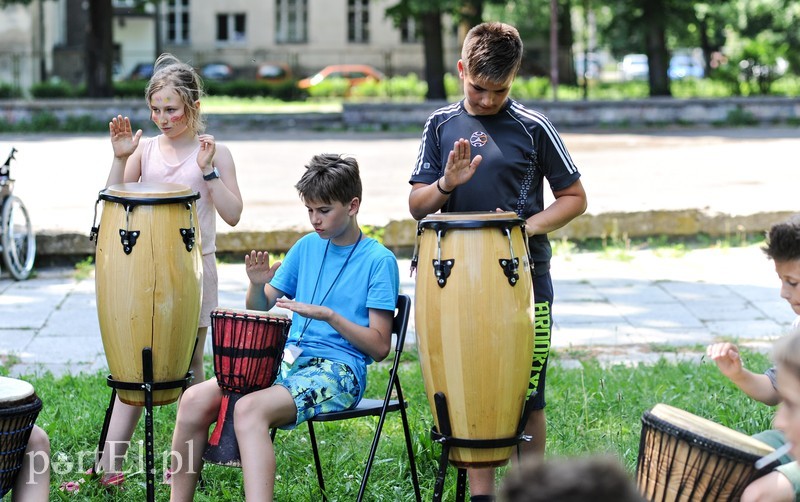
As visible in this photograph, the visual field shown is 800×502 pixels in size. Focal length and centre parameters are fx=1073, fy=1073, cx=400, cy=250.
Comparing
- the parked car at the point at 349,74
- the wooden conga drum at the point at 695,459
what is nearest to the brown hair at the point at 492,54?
the wooden conga drum at the point at 695,459

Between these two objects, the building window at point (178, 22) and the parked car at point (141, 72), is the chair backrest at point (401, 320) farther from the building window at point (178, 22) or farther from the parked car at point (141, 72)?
the building window at point (178, 22)

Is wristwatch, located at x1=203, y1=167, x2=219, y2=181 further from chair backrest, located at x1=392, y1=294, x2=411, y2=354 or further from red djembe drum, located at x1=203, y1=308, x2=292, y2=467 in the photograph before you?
chair backrest, located at x1=392, y1=294, x2=411, y2=354

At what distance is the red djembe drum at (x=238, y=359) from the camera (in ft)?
12.4

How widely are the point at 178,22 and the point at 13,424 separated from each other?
44.1 m

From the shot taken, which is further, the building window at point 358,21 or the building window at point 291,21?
the building window at point 291,21

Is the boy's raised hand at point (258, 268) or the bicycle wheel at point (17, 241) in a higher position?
the boy's raised hand at point (258, 268)

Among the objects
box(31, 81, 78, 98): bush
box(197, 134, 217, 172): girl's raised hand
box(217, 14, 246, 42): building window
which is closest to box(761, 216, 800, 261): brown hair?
box(197, 134, 217, 172): girl's raised hand

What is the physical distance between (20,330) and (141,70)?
31801 millimetres

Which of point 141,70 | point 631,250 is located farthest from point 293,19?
point 631,250

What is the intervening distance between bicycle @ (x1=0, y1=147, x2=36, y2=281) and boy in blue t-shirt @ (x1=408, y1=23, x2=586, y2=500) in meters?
5.01

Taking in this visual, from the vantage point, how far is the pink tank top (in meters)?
4.53

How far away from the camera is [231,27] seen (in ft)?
148

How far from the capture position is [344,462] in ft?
15.5

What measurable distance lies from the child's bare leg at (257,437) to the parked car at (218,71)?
118 feet
